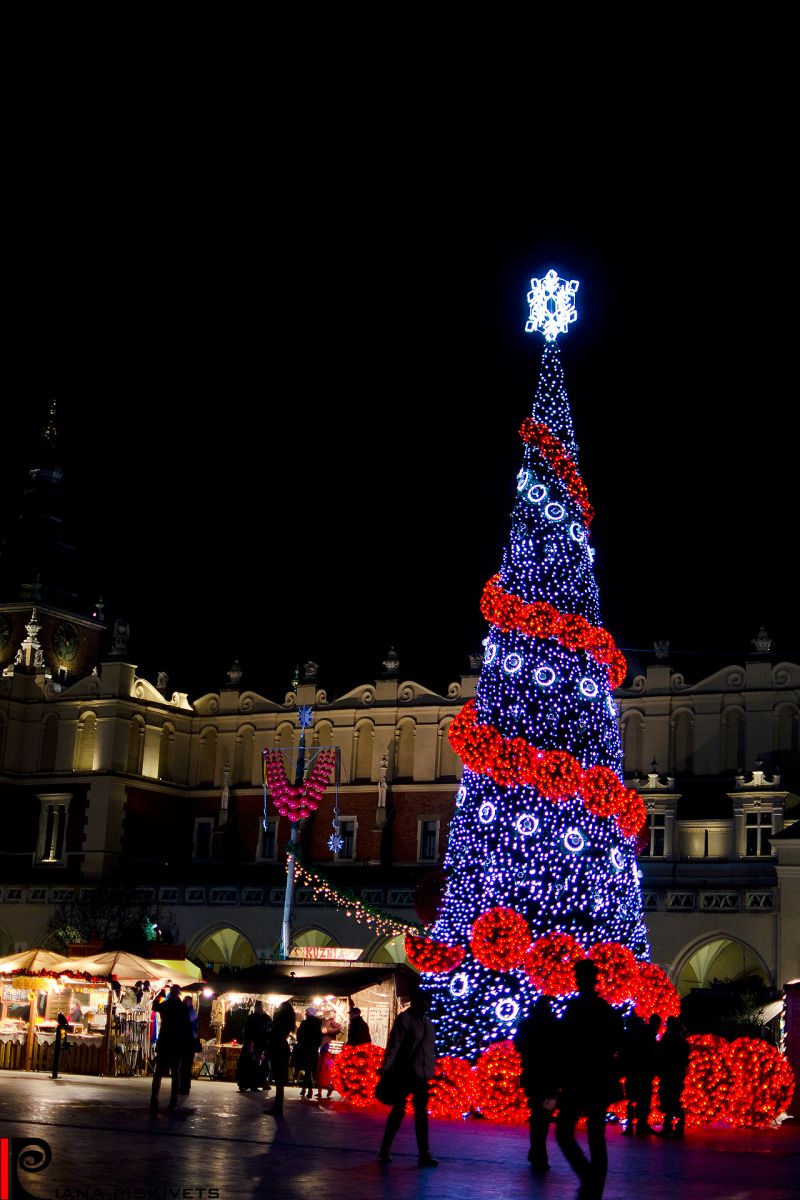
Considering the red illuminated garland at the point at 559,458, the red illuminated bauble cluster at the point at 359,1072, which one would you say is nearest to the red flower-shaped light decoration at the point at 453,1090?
the red illuminated bauble cluster at the point at 359,1072

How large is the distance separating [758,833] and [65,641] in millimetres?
29718

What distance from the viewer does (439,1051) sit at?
20453 mm

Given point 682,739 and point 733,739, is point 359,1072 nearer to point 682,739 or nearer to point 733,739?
point 733,739

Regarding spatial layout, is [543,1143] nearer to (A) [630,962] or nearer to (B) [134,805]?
(A) [630,962]

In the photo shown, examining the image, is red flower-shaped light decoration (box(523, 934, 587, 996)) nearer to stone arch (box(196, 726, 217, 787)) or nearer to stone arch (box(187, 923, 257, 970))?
stone arch (box(187, 923, 257, 970))

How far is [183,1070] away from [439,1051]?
11.4 ft

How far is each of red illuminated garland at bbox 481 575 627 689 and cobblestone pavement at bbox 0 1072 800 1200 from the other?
6404 millimetres

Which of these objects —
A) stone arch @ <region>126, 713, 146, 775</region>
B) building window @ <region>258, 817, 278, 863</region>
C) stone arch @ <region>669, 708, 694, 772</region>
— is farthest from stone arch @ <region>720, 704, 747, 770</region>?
stone arch @ <region>126, 713, 146, 775</region>

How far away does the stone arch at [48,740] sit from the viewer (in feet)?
198

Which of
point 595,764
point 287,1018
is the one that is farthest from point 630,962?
point 287,1018

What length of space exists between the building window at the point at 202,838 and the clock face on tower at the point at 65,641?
8783 mm

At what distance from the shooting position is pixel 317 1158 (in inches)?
551

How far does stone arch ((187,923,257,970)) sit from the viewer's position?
50.0m

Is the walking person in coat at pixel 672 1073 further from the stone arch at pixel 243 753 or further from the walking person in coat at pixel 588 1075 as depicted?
the stone arch at pixel 243 753
